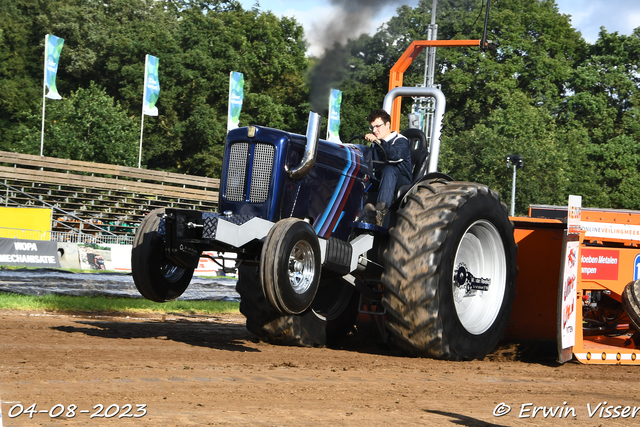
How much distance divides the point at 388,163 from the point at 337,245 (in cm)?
115

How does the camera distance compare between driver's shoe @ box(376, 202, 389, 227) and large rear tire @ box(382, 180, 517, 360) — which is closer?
large rear tire @ box(382, 180, 517, 360)

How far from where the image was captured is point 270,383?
17.7ft

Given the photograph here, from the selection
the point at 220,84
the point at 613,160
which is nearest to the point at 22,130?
the point at 220,84

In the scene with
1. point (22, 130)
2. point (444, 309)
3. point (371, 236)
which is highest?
point (22, 130)

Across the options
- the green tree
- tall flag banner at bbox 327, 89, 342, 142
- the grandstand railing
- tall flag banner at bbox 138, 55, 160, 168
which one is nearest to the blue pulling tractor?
tall flag banner at bbox 327, 89, 342, 142

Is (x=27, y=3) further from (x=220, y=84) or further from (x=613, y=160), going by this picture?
(x=613, y=160)

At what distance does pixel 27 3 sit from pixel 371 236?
53.1 meters

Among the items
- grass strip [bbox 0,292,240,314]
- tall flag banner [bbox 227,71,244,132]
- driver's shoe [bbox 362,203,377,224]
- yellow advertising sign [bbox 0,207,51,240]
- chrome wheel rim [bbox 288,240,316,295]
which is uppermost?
tall flag banner [bbox 227,71,244,132]

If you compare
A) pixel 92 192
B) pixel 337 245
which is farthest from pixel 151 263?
pixel 92 192

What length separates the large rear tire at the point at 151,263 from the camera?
7.05m

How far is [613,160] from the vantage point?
48.1m

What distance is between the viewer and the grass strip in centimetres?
1215

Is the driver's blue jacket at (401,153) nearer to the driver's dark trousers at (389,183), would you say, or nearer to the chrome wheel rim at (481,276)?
the driver's dark trousers at (389,183)

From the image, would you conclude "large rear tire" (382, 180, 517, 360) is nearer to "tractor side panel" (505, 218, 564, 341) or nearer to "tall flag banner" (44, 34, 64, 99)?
"tractor side panel" (505, 218, 564, 341)
